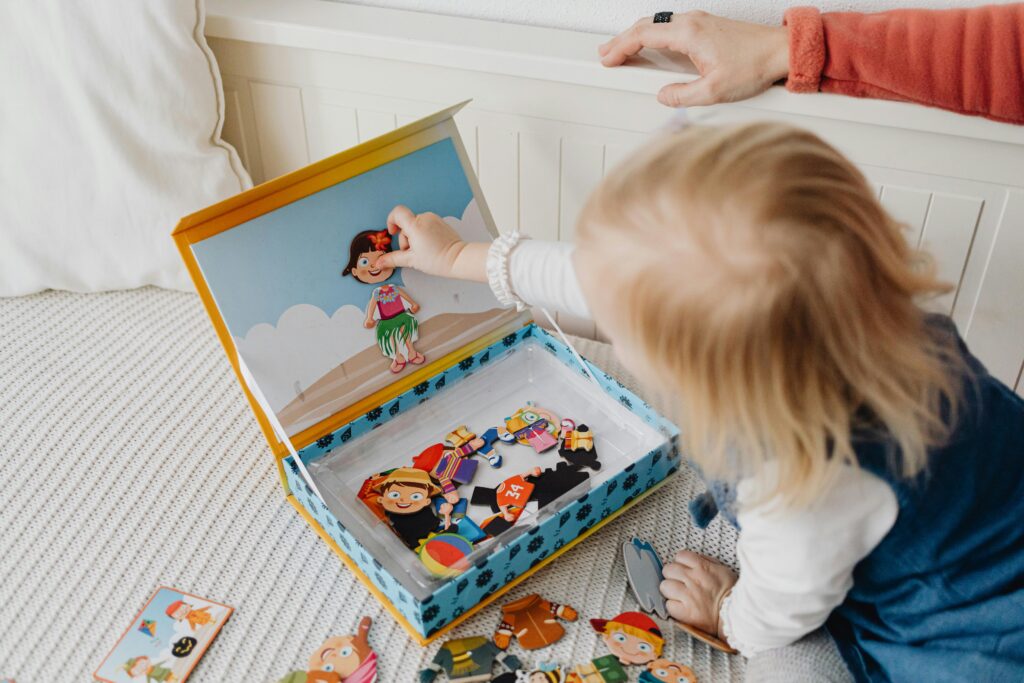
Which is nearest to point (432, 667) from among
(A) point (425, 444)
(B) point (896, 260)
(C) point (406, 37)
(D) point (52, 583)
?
(A) point (425, 444)

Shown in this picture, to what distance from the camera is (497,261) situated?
32.0 inches

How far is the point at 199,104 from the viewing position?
98cm

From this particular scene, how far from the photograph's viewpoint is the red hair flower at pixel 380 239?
0.85 meters

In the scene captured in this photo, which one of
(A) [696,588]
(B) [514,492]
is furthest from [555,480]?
(A) [696,588]

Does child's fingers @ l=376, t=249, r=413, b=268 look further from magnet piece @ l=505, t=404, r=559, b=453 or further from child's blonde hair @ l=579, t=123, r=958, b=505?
child's blonde hair @ l=579, t=123, r=958, b=505

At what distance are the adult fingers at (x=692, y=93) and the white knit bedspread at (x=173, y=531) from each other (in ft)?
0.94

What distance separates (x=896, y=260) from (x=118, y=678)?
2.05 feet

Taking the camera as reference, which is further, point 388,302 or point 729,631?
point 388,302

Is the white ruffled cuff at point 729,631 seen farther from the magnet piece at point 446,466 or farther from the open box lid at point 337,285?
the open box lid at point 337,285

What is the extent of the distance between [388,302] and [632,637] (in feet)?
1.22

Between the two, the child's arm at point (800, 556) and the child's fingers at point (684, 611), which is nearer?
the child's arm at point (800, 556)

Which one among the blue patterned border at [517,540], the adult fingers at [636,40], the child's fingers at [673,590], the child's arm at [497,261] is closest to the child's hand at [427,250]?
the child's arm at [497,261]

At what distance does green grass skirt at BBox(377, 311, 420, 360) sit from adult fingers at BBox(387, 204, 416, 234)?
8 centimetres

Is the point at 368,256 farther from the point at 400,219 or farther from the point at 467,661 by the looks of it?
the point at 467,661
